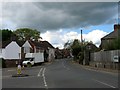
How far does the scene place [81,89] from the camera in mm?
16438

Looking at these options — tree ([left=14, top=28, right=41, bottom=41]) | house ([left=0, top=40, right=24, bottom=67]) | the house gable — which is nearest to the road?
house ([left=0, top=40, right=24, bottom=67])

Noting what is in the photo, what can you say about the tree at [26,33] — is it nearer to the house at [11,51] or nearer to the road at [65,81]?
the house at [11,51]

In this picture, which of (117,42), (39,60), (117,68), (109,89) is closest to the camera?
(109,89)

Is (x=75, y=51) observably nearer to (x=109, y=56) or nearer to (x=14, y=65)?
(x=14, y=65)

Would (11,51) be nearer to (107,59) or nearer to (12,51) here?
(12,51)

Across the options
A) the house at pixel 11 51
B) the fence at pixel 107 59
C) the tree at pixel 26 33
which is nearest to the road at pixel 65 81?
the fence at pixel 107 59

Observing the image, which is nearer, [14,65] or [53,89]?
[53,89]

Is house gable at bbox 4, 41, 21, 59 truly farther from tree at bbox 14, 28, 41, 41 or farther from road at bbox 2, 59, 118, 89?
road at bbox 2, 59, 118, 89

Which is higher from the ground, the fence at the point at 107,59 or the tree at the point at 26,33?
the tree at the point at 26,33

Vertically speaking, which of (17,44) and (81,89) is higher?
(17,44)

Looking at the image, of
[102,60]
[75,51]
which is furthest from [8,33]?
[102,60]

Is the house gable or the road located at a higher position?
the house gable

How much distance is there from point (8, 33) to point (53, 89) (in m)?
102

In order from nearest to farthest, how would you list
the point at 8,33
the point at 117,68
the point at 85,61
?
the point at 117,68, the point at 85,61, the point at 8,33
